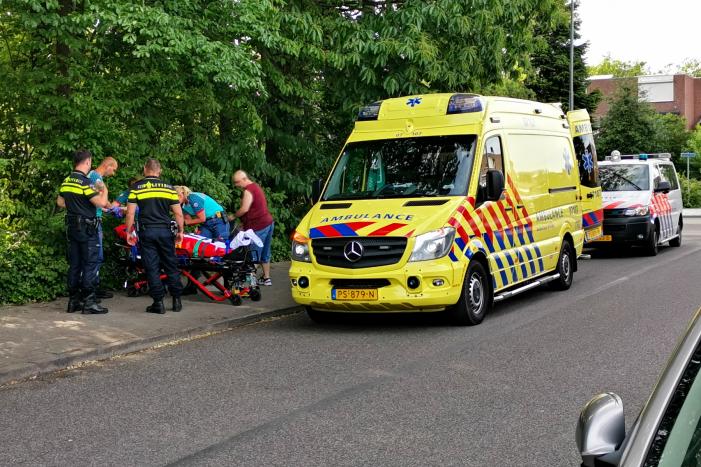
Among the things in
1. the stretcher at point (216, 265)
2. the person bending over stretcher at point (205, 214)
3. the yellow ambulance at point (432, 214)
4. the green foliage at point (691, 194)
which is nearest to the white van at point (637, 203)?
the yellow ambulance at point (432, 214)

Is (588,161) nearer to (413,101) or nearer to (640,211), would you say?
(640,211)

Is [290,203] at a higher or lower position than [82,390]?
higher

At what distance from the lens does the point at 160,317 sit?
412 inches

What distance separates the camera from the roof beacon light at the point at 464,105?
10609mm

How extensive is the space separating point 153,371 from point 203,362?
1.67ft

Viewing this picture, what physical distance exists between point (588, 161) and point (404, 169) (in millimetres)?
7494

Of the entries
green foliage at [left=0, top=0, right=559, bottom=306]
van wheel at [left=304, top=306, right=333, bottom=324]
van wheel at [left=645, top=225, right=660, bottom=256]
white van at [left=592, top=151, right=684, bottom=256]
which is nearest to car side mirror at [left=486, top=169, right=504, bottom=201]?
van wheel at [left=304, top=306, right=333, bottom=324]

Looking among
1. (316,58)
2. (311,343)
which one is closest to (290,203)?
Answer: (316,58)

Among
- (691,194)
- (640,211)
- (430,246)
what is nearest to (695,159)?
(691,194)

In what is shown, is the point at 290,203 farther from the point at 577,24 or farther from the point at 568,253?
the point at 577,24

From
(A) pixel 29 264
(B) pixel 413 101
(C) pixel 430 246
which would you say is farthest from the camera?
(A) pixel 29 264

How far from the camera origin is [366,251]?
9.35m

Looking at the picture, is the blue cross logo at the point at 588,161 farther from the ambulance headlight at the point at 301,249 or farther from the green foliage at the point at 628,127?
the green foliage at the point at 628,127

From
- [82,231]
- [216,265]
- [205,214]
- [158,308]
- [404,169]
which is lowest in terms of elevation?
[158,308]
